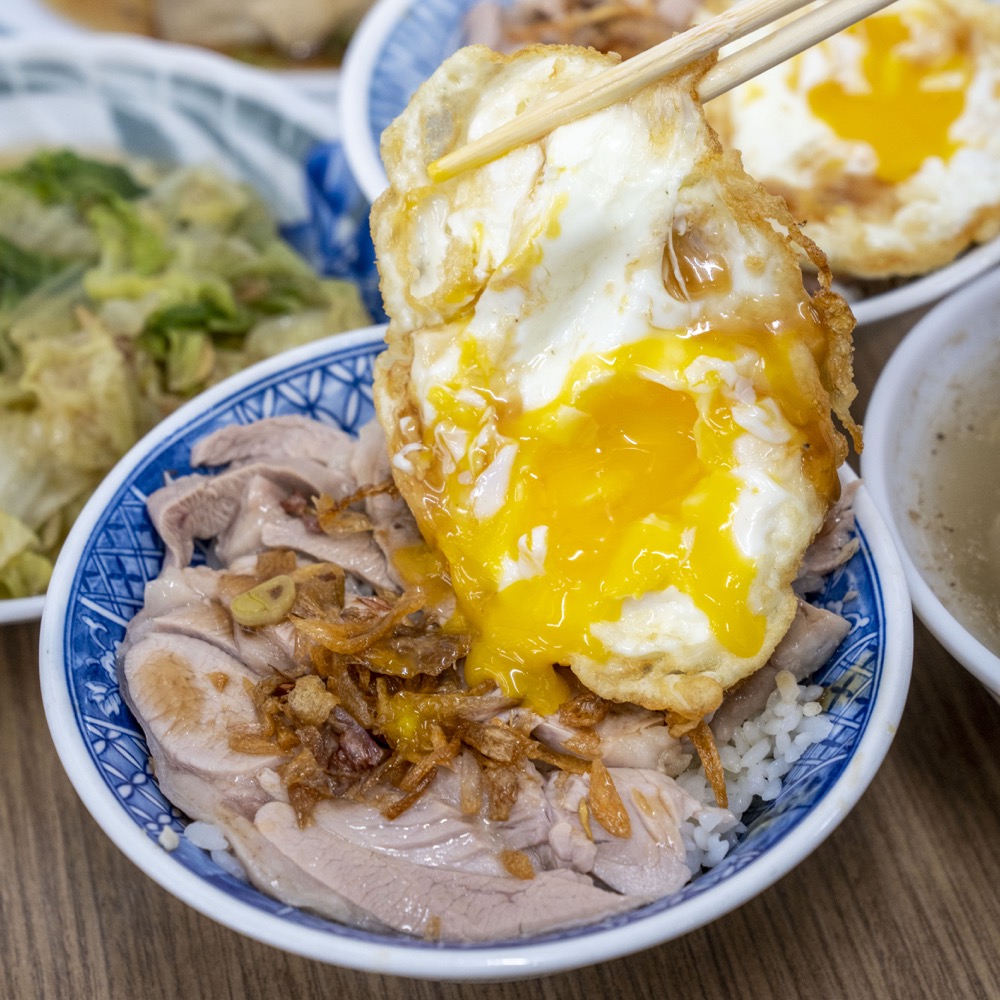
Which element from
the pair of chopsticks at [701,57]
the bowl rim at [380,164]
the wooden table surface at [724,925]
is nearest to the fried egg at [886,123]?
the bowl rim at [380,164]

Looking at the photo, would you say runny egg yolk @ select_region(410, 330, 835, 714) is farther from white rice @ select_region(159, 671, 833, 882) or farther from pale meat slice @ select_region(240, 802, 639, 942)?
pale meat slice @ select_region(240, 802, 639, 942)

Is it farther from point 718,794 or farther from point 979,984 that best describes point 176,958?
point 979,984

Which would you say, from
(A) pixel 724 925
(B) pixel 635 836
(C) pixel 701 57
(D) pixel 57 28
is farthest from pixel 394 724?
(D) pixel 57 28

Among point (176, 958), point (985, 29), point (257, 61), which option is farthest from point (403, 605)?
point (257, 61)

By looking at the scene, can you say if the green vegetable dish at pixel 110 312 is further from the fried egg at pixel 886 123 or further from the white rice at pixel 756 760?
the white rice at pixel 756 760

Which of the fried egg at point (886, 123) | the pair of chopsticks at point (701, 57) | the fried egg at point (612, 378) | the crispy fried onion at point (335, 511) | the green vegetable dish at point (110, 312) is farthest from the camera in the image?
the fried egg at point (886, 123)

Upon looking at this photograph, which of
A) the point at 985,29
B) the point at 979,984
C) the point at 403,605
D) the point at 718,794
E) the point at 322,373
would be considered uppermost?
the point at 985,29

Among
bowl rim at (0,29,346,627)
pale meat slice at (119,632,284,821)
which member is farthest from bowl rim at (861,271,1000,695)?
bowl rim at (0,29,346,627)
